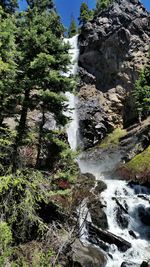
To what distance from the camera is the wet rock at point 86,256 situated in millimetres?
16156

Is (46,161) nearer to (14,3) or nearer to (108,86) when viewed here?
(14,3)

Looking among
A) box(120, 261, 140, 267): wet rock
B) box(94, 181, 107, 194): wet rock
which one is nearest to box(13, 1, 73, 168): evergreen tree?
box(120, 261, 140, 267): wet rock

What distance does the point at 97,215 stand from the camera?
2216 cm

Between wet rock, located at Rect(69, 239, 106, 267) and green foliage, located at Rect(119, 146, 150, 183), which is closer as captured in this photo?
wet rock, located at Rect(69, 239, 106, 267)

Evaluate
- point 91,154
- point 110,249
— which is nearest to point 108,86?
point 91,154

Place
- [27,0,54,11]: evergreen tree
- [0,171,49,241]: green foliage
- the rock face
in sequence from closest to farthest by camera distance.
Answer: [0,171,49,241]: green foliage, [27,0,54,11]: evergreen tree, the rock face

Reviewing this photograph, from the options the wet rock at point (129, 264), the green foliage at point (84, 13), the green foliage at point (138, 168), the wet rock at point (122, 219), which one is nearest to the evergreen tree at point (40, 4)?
the wet rock at point (122, 219)

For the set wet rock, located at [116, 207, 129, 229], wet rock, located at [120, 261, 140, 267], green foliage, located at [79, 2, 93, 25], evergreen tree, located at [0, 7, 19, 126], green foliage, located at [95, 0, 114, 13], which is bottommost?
wet rock, located at [120, 261, 140, 267]

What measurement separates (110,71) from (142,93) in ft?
22.7

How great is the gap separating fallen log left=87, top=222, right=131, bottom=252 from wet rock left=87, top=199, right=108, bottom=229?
126 centimetres

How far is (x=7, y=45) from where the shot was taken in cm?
1488

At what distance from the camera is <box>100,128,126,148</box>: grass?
4233 cm

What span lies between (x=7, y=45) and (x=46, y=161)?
870 centimetres

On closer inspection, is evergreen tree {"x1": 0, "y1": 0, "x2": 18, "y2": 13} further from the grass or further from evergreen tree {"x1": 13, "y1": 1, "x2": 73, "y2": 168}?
the grass
